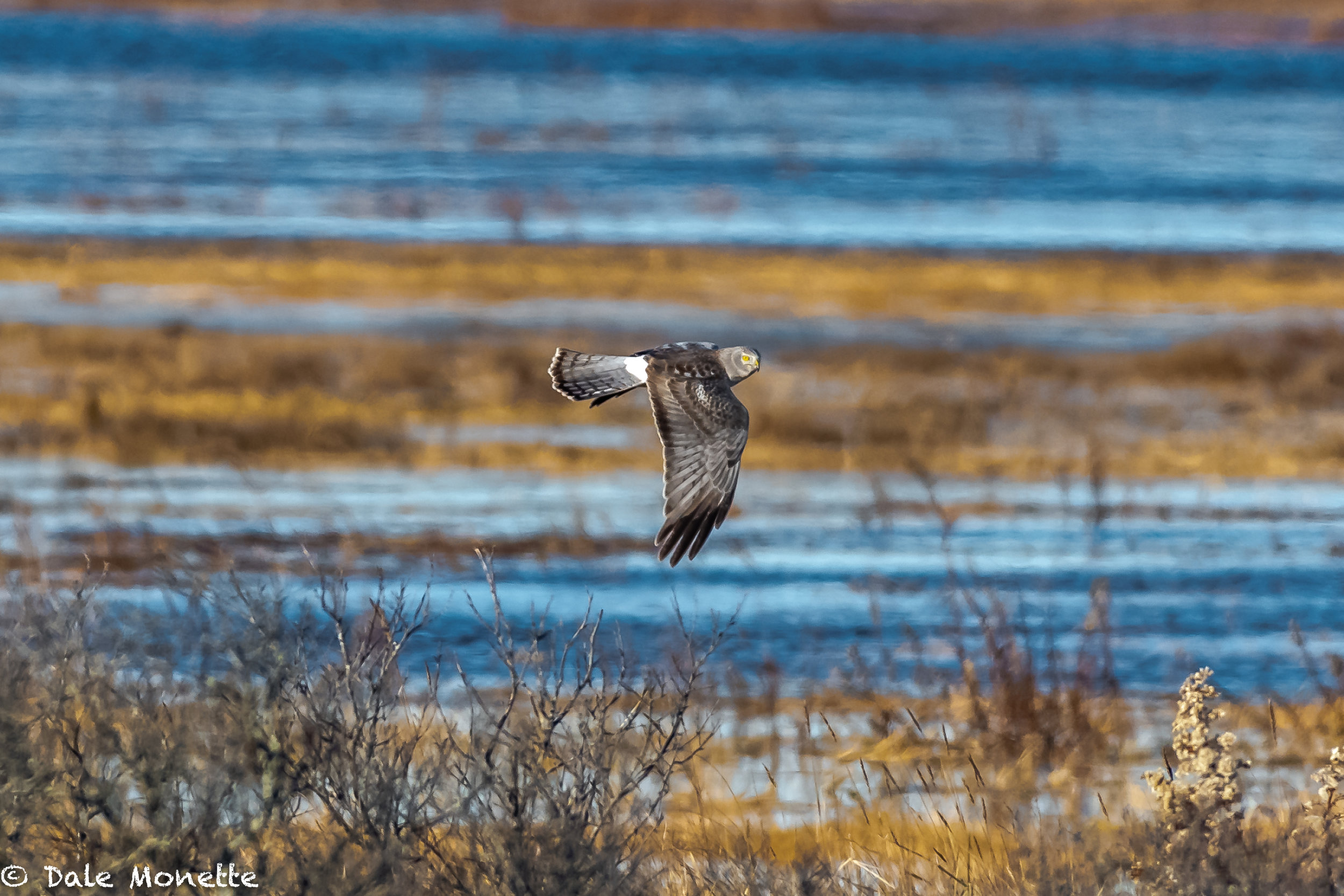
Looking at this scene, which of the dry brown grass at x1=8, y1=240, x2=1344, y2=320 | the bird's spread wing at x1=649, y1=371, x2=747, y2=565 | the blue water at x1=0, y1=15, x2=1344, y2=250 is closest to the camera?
the bird's spread wing at x1=649, y1=371, x2=747, y2=565

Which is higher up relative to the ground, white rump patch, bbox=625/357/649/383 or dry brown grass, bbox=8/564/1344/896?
white rump patch, bbox=625/357/649/383

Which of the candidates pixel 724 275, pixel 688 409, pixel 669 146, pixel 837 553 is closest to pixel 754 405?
pixel 837 553

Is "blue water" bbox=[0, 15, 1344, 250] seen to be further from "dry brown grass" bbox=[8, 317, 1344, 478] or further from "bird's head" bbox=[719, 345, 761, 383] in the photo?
"bird's head" bbox=[719, 345, 761, 383]

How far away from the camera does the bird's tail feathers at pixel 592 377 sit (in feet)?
22.9

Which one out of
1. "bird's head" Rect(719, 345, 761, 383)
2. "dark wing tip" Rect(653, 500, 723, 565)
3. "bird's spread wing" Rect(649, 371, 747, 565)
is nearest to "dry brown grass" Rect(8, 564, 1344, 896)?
"dark wing tip" Rect(653, 500, 723, 565)

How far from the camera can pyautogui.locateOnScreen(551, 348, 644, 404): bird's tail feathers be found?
6992mm

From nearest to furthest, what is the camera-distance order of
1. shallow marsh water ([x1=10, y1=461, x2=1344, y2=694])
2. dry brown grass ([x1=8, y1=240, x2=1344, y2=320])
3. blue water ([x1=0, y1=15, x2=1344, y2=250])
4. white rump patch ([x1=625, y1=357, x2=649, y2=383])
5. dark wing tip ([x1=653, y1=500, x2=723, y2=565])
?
dark wing tip ([x1=653, y1=500, x2=723, y2=565])
white rump patch ([x1=625, y1=357, x2=649, y2=383])
shallow marsh water ([x1=10, y1=461, x2=1344, y2=694])
dry brown grass ([x1=8, y1=240, x2=1344, y2=320])
blue water ([x1=0, y1=15, x2=1344, y2=250])

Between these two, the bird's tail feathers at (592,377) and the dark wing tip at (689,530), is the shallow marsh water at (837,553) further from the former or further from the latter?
the dark wing tip at (689,530)

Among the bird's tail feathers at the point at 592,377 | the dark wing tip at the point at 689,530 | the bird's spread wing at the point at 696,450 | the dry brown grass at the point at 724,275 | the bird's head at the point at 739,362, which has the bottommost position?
the dark wing tip at the point at 689,530

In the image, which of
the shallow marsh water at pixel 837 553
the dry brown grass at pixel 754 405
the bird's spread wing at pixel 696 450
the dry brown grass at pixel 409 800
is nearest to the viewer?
the dry brown grass at pixel 409 800

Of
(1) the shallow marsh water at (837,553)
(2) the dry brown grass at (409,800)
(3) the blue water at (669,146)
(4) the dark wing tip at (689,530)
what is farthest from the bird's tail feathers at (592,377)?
(3) the blue water at (669,146)

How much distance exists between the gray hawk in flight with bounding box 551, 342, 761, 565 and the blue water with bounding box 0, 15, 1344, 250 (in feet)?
65.9

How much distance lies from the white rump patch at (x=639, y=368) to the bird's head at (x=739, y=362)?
0.28 metres

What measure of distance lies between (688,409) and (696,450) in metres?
0.20
